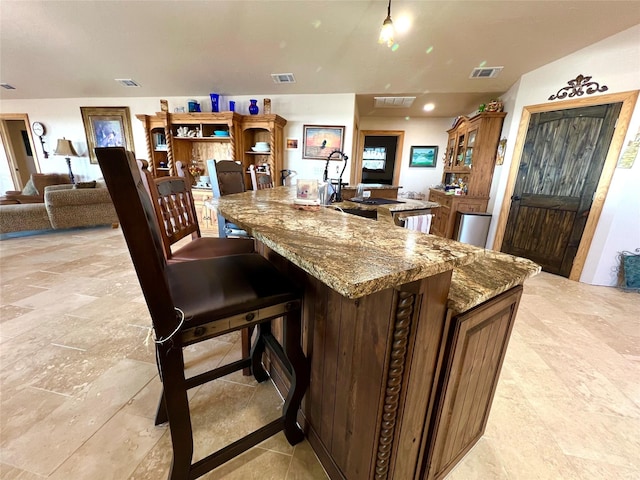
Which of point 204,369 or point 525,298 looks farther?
point 525,298

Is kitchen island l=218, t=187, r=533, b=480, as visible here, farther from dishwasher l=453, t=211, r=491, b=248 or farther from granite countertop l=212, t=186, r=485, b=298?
dishwasher l=453, t=211, r=491, b=248

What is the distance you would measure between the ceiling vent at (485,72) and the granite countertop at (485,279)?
11.3 ft

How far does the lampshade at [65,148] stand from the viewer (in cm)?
503

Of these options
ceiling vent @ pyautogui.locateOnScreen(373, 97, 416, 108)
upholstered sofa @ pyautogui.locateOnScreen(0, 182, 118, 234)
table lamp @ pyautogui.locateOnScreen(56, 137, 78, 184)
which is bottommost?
upholstered sofa @ pyautogui.locateOnScreen(0, 182, 118, 234)

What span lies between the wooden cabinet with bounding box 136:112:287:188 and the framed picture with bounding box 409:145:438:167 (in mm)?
3446

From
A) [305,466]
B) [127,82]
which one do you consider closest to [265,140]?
[127,82]

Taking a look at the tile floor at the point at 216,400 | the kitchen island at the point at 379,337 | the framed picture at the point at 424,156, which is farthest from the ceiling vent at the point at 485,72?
the kitchen island at the point at 379,337

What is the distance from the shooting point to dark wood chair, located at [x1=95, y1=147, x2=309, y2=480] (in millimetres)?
561

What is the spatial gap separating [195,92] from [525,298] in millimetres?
5688

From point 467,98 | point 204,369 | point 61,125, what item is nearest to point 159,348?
point 204,369

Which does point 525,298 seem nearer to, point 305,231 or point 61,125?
point 305,231

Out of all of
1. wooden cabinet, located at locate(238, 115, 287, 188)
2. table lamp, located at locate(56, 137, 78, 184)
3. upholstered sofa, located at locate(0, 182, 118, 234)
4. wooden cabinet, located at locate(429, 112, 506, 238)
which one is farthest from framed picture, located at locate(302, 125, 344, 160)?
table lamp, located at locate(56, 137, 78, 184)

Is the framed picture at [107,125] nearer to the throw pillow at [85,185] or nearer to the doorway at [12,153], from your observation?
the throw pillow at [85,185]

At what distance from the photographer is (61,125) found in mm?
5285
